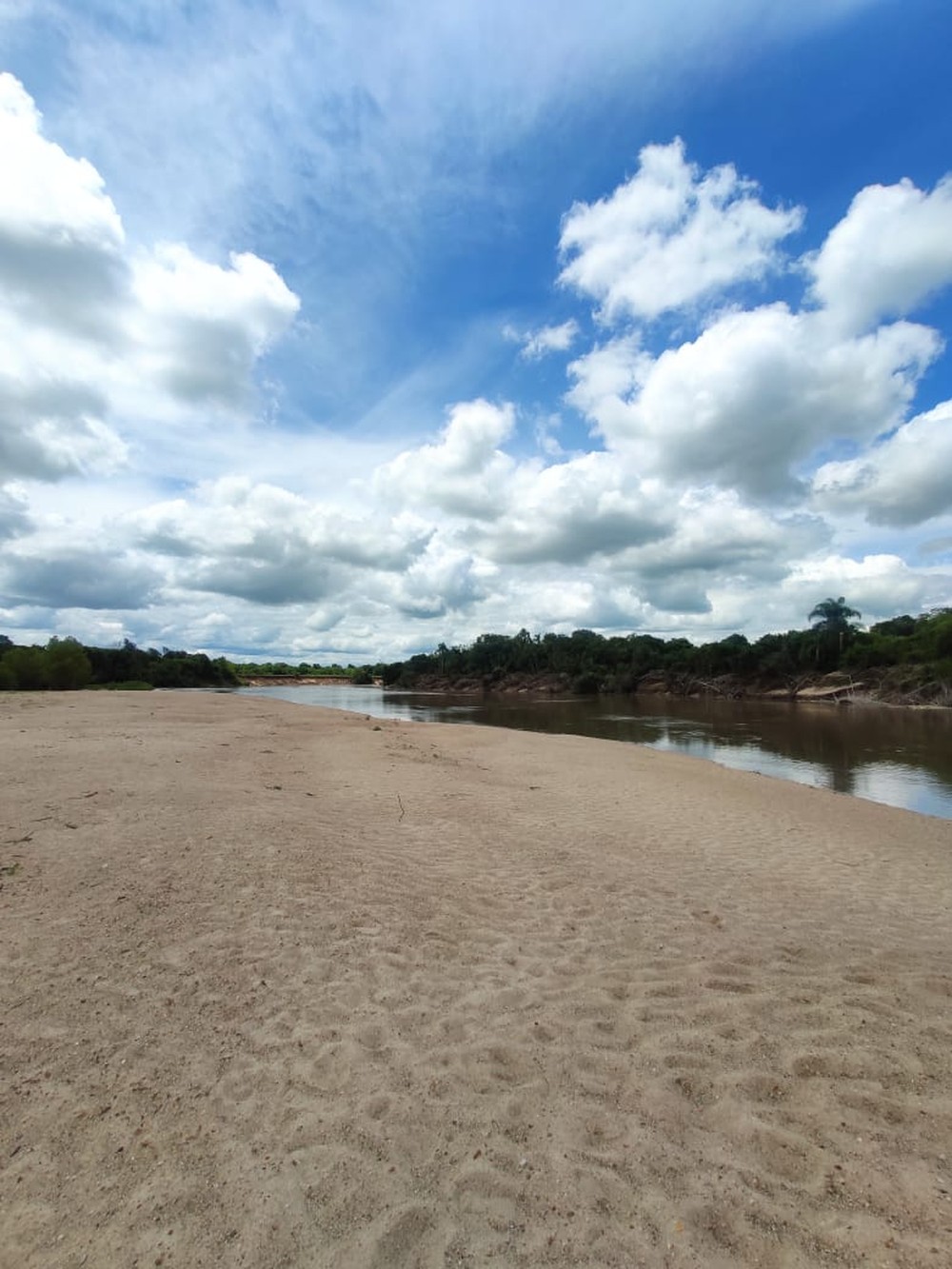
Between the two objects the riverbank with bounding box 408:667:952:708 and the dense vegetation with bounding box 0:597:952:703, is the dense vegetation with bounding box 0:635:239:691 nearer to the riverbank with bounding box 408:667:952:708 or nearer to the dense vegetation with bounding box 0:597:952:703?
the dense vegetation with bounding box 0:597:952:703

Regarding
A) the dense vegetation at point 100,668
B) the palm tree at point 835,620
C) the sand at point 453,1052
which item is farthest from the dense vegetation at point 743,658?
the sand at point 453,1052

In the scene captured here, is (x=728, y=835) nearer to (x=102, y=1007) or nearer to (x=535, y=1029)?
(x=535, y=1029)

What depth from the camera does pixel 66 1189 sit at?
2.64 m

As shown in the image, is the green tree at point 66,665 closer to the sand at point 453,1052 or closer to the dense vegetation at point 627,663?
the dense vegetation at point 627,663

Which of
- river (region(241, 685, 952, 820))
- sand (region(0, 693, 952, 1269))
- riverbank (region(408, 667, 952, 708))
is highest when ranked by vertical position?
riverbank (region(408, 667, 952, 708))

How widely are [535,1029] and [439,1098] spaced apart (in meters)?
0.92

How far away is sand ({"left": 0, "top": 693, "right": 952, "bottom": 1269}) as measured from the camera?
2.55 m

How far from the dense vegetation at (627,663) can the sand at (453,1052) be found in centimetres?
6532

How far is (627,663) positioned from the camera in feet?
338

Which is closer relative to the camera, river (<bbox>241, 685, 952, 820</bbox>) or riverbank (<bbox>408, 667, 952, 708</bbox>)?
river (<bbox>241, 685, 952, 820</bbox>)

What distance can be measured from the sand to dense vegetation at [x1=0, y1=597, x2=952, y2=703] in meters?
65.3

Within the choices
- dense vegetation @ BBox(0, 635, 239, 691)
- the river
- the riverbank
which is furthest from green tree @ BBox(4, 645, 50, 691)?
the riverbank

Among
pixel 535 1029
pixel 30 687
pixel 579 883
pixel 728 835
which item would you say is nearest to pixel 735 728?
pixel 728 835

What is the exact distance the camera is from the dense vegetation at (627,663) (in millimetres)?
62844
